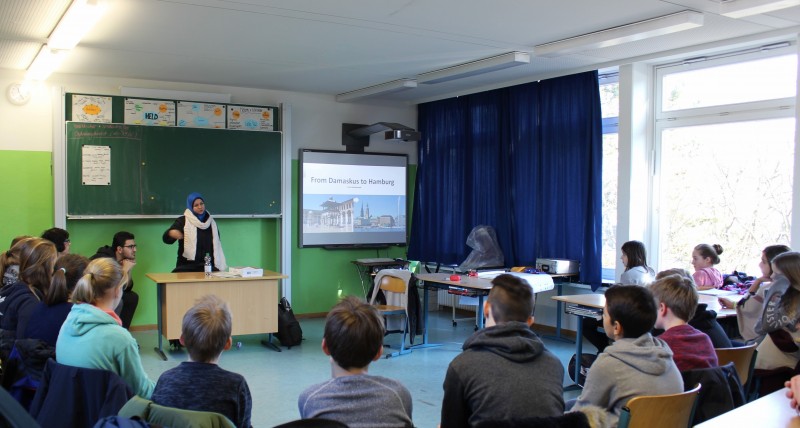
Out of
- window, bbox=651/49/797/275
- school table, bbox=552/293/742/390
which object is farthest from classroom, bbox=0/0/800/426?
school table, bbox=552/293/742/390

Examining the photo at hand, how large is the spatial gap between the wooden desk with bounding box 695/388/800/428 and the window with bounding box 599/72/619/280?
4522 millimetres

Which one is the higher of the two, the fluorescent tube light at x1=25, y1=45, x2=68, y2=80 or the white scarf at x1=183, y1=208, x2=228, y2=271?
the fluorescent tube light at x1=25, y1=45, x2=68, y2=80

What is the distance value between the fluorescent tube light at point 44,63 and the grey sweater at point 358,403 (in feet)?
16.1

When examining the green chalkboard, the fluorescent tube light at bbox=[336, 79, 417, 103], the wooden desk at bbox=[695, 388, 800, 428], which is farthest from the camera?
the fluorescent tube light at bbox=[336, 79, 417, 103]

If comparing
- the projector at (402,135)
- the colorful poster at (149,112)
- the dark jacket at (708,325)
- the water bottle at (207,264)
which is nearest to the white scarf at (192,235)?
the water bottle at (207,264)

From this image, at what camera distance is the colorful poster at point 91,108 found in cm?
689

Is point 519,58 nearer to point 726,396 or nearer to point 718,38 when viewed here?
point 718,38

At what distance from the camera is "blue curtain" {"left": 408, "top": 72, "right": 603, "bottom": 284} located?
21.9 ft

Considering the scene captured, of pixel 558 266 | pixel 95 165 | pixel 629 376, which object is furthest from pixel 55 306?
pixel 558 266

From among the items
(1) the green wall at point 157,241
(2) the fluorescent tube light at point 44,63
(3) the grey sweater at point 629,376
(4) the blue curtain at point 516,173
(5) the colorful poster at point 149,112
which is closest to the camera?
(3) the grey sweater at point 629,376

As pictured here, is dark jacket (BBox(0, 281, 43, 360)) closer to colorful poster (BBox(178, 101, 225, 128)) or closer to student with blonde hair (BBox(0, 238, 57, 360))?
student with blonde hair (BBox(0, 238, 57, 360))

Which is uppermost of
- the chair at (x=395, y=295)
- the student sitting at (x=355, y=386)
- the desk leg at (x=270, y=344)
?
the student sitting at (x=355, y=386)

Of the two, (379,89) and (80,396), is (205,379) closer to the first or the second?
(80,396)

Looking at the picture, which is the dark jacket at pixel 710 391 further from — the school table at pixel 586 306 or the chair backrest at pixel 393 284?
the chair backrest at pixel 393 284
